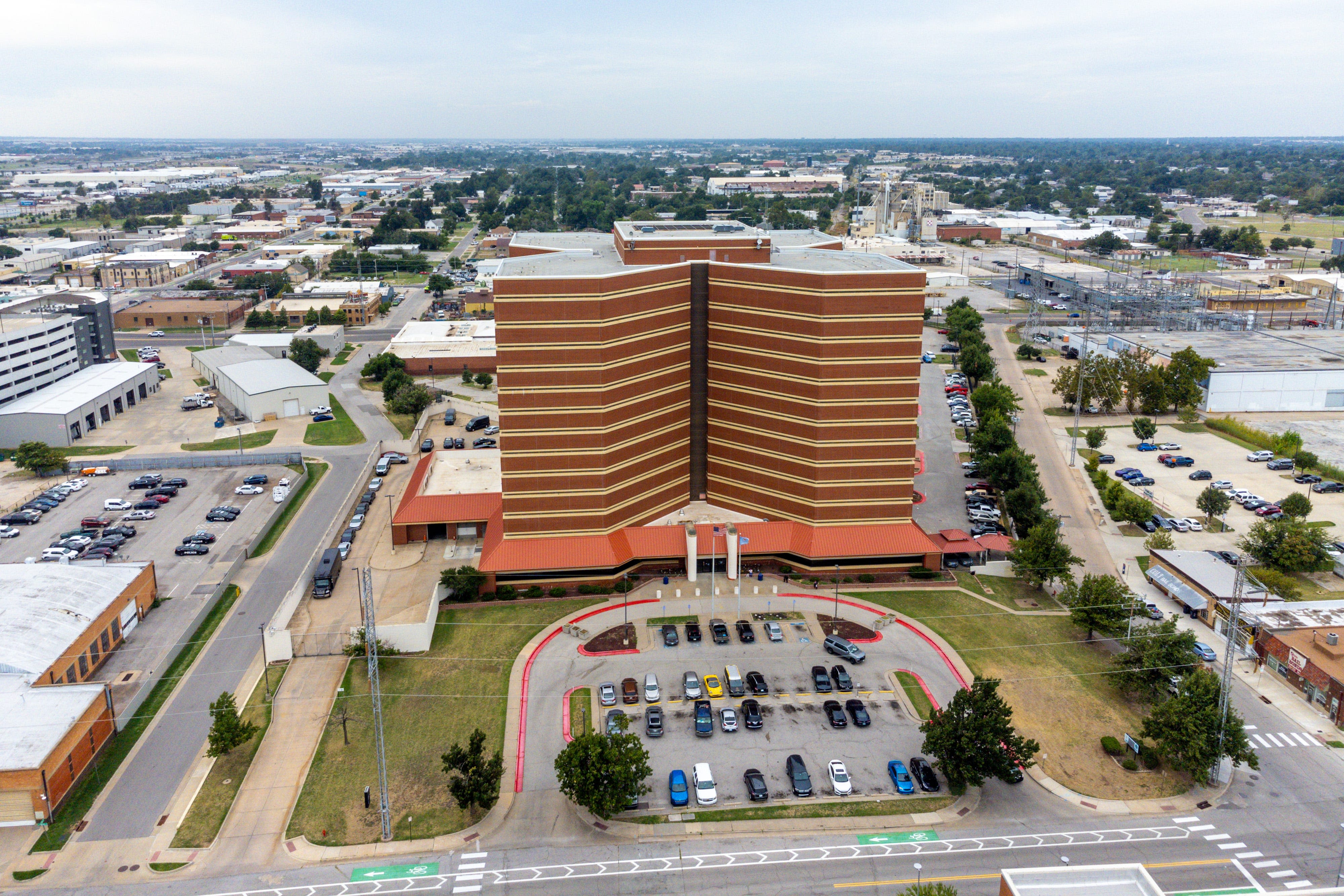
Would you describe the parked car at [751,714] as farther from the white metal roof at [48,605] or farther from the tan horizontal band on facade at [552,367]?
the white metal roof at [48,605]

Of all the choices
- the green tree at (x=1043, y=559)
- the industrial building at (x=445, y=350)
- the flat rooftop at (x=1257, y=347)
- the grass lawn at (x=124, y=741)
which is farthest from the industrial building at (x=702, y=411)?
the flat rooftop at (x=1257, y=347)

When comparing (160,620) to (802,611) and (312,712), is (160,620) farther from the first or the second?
(802,611)

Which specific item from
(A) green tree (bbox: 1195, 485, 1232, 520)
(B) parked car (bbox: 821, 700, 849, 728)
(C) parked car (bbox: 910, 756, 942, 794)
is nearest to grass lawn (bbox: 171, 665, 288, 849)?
(B) parked car (bbox: 821, 700, 849, 728)

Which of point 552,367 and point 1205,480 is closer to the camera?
point 552,367

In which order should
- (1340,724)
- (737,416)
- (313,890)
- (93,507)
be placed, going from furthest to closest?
1. (93,507)
2. (737,416)
3. (1340,724)
4. (313,890)

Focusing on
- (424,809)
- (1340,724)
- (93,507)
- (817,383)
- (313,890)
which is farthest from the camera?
(93,507)

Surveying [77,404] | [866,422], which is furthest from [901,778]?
[77,404]

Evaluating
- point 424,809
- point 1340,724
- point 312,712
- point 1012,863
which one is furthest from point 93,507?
point 1340,724

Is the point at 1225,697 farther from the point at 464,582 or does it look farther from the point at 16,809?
the point at 16,809
